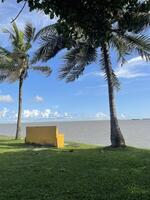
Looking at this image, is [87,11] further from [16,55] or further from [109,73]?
[16,55]

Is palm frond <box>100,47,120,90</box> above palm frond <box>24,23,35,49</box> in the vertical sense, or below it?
below

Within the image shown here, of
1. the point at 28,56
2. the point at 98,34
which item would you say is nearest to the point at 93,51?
the point at 28,56

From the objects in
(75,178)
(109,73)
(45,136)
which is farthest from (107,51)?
(75,178)

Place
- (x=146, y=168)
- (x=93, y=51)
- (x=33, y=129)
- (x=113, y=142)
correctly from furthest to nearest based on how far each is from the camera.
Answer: (x=33, y=129) → (x=93, y=51) → (x=113, y=142) → (x=146, y=168)

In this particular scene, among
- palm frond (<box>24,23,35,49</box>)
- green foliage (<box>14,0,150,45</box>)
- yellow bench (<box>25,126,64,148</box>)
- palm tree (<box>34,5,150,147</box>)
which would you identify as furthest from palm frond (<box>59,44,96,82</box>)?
green foliage (<box>14,0,150,45</box>)

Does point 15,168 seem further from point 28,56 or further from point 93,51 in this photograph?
point 28,56

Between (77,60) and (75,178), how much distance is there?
42.9 feet

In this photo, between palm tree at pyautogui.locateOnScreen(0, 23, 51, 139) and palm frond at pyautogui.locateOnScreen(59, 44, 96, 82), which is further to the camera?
palm tree at pyautogui.locateOnScreen(0, 23, 51, 139)

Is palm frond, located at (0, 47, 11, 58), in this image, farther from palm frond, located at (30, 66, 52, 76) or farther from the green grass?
the green grass

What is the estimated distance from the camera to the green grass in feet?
27.1

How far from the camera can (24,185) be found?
31.1 ft

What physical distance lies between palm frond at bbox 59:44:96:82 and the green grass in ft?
27.3

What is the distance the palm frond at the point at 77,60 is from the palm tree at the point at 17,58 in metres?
5.45

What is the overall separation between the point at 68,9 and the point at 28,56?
892 inches
